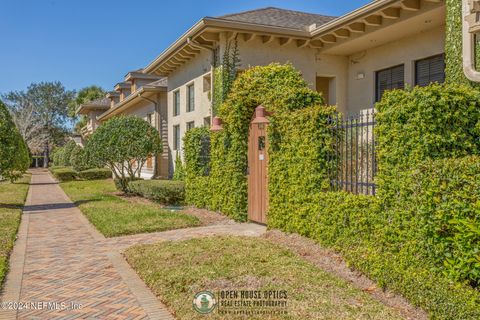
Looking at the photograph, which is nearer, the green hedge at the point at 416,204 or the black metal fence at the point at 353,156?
the green hedge at the point at 416,204

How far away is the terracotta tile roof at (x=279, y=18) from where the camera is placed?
1474 cm

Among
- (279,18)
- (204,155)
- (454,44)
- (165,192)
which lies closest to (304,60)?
(279,18)

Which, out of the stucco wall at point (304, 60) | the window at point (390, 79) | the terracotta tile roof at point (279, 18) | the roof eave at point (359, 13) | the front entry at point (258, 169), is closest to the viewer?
the front entry at point (258, 169)

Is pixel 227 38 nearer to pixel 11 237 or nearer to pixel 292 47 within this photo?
pixel 292 47

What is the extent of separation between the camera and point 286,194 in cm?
818

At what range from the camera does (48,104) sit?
2958 inches

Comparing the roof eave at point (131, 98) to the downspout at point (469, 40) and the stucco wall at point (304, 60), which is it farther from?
the downspout at point (469, 40)

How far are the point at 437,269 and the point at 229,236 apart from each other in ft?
14.3

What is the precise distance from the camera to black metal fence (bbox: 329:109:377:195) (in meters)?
6.78

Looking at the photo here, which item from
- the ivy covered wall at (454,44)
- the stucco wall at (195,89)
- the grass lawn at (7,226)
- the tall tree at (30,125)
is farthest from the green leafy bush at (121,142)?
the tall tree at (30,125)

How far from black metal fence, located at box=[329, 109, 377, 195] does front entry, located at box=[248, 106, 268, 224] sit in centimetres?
210

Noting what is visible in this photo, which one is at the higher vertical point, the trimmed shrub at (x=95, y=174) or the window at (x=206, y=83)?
the window at (x=206, y=83)

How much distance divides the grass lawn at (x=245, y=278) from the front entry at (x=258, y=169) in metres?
1.98

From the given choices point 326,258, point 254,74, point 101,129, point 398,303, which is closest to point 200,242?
point 326,258
